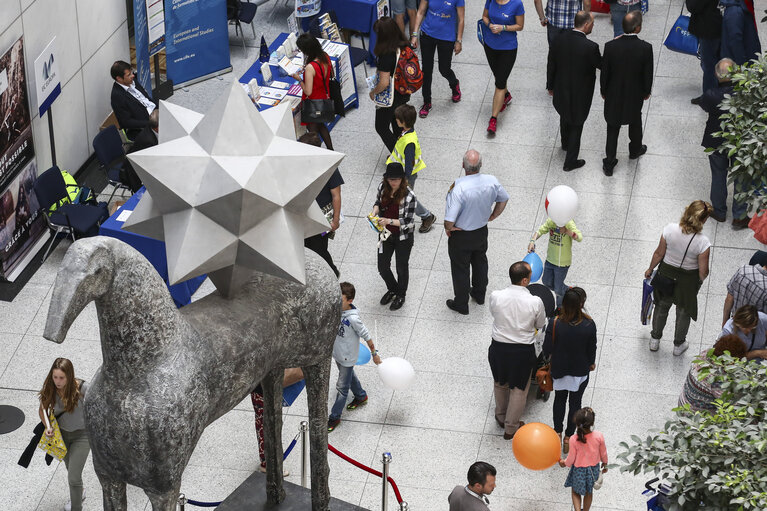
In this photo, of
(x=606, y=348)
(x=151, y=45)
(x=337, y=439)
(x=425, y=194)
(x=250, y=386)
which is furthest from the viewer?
(x=151, y=45)

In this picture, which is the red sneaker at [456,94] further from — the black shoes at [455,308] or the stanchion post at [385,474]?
the stanchion post at [385,474]

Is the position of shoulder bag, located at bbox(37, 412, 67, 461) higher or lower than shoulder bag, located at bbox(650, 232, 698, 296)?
higher

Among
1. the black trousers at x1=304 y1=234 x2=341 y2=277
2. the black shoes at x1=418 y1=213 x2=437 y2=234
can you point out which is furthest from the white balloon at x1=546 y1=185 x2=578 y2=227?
the black shoes at x1=418 y1=213 x2=437 y2=234

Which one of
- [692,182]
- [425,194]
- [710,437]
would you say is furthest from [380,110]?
[710,437]

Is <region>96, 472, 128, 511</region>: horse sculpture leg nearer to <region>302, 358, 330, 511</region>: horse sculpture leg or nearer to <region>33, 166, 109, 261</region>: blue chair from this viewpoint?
<region>302, 358, 330, 511</region>: horse sculpture leg

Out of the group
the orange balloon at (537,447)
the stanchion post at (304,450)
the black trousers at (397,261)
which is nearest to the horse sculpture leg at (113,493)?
the stanchion post at (304,450)

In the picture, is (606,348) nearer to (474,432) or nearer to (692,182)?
(474,432)

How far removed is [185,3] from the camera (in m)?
15.2

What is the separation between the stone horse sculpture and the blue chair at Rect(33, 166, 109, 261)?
6.20 meters

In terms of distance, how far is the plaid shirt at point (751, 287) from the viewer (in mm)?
9852

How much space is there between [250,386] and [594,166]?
828 centimetres

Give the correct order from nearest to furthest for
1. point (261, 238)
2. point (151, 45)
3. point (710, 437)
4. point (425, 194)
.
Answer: point (261, 238), point (710, 437), point (425, 194), point (151, 45)

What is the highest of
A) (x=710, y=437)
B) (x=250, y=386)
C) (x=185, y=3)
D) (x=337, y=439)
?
(x=250, y=386)

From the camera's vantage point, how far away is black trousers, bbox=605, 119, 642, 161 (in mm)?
13362
